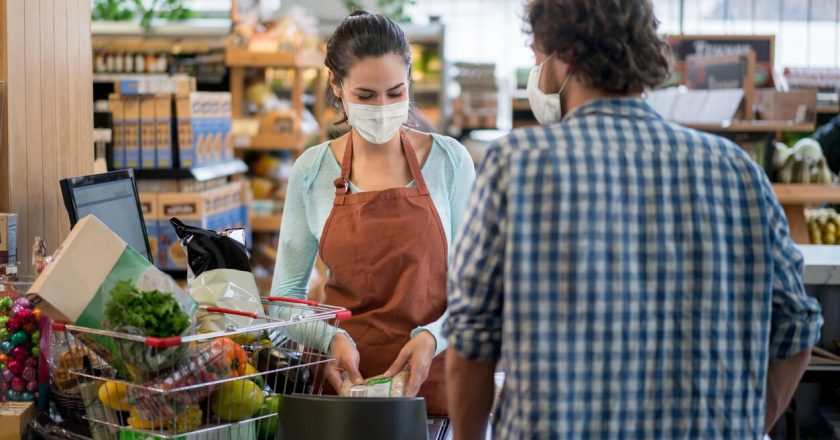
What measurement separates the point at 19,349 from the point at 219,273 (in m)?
0.41

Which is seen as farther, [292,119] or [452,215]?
[292,119]

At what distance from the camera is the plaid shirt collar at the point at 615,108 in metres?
1.43

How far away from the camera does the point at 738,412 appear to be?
143 centimetres

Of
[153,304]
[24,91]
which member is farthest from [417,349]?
[24,91]

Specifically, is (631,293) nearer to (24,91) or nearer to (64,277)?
(64,277)

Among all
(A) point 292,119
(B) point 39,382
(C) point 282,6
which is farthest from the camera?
(C) point 282,6

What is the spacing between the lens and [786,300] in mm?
1485

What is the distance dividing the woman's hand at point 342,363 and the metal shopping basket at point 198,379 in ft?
0.62

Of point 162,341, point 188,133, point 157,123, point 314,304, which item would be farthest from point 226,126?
point 162,341

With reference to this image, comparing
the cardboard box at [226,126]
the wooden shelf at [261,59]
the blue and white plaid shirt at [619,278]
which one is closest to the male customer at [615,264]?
the blue and white plaid shirt at [619,278]

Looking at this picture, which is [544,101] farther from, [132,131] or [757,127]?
[757,127]

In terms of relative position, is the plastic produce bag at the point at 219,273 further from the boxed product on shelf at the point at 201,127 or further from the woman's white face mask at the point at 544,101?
the boxed product on shelf at the point at 201,127

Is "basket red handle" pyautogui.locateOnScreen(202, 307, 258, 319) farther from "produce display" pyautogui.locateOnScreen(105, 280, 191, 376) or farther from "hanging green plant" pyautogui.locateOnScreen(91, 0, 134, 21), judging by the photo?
"hanging green plant" pyautogui.locateOnScreen(91, 0, 134, 21)

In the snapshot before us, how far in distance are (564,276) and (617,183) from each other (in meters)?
0.14
